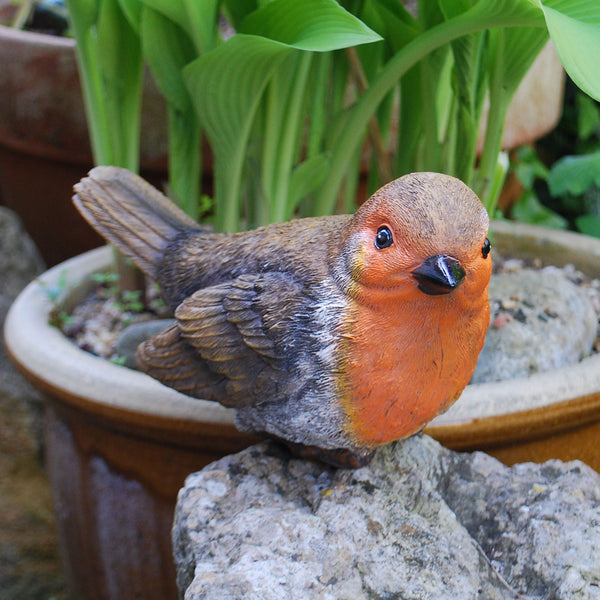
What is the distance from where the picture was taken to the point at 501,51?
146 centimetres

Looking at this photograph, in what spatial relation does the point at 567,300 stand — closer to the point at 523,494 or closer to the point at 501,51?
the point at 501,51

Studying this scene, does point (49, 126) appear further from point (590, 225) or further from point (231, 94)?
point (590, 225)

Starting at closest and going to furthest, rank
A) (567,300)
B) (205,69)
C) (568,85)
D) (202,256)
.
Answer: (202,256), (205,69), (567,300), (568,85)

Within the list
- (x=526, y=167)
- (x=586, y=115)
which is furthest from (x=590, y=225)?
(x=586, y=115)

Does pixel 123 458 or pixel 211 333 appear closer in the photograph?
pixel 211 333

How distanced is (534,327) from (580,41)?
2.36 ft

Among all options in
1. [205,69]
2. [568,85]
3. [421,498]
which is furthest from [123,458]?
[568,85]

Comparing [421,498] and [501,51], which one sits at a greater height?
[501,51]

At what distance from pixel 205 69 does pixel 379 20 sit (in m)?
0.45

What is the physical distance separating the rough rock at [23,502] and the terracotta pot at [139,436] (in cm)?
38

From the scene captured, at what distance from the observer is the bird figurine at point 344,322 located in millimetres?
850

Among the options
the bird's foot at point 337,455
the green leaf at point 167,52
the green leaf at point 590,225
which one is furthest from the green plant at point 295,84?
the green leaf at point 590,225

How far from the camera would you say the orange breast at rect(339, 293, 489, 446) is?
90cm

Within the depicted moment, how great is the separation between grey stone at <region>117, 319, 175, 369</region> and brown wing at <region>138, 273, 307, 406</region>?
0.52m
